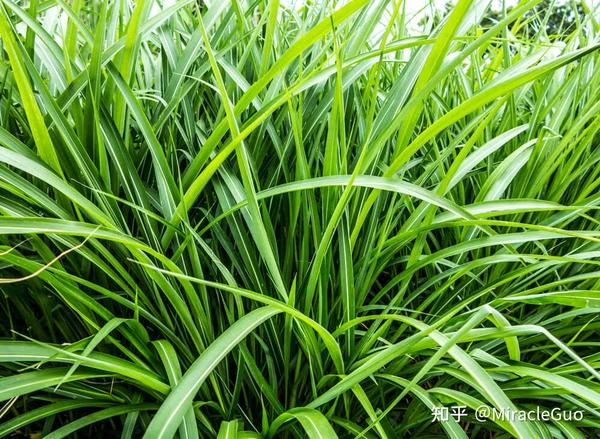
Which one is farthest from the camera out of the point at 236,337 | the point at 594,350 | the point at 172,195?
the point at 594,350

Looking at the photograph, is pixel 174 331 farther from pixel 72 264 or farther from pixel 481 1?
pixel 481 1

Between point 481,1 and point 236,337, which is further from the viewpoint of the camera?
point 481,1

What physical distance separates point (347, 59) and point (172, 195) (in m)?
0.32

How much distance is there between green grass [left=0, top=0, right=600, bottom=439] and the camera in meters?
0.57

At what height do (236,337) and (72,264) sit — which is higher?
(72,264)

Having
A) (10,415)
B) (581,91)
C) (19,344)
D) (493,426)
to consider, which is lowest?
(493,426)

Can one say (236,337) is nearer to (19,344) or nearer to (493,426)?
(19,344)

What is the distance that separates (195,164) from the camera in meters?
0.70

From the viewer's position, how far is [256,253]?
793 millimetres

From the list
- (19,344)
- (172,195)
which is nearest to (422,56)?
(172,195)

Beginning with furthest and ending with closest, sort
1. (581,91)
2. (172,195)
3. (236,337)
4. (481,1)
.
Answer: (581,91), (481,1), (172,195), (236,337)

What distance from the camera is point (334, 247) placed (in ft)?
2.64

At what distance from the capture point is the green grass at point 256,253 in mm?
568

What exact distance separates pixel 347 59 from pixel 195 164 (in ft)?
0.89
